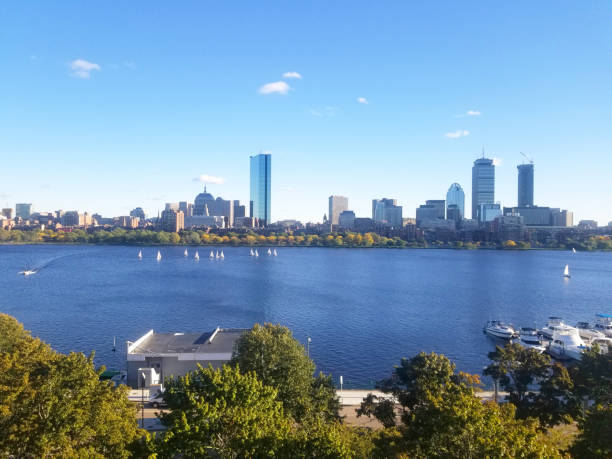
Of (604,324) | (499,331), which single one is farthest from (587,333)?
(499,331)

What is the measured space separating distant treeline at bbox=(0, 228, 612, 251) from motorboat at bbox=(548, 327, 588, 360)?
137 m

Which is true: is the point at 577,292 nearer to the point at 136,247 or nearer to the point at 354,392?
the point at 354,392

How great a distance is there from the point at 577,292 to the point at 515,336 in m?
35.7

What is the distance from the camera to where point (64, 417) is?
38.4 ft

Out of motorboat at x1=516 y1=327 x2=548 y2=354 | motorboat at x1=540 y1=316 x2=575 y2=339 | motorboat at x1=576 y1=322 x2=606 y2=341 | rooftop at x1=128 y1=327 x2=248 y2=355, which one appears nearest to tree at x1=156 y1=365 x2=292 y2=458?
rooftop at x1=128 y1=327 x2=248 y2=355

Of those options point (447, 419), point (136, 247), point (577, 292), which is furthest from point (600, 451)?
point (136, 247)

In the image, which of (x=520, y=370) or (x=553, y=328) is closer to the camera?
(x=520, y=370)

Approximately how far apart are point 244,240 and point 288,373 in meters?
163

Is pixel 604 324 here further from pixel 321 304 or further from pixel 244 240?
pixel 244 240

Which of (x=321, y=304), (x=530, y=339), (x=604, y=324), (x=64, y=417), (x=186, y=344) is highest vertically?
(x=64, y=417)

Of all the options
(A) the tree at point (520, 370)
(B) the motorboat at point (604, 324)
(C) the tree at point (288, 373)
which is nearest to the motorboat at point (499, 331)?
(B) the motorboat at point (604, 324)

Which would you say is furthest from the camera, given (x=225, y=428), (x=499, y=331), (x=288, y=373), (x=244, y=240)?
(x=244, y=240)

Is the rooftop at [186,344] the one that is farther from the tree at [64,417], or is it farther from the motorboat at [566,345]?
the motorboat at [566,345]

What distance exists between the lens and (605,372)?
758 inches
